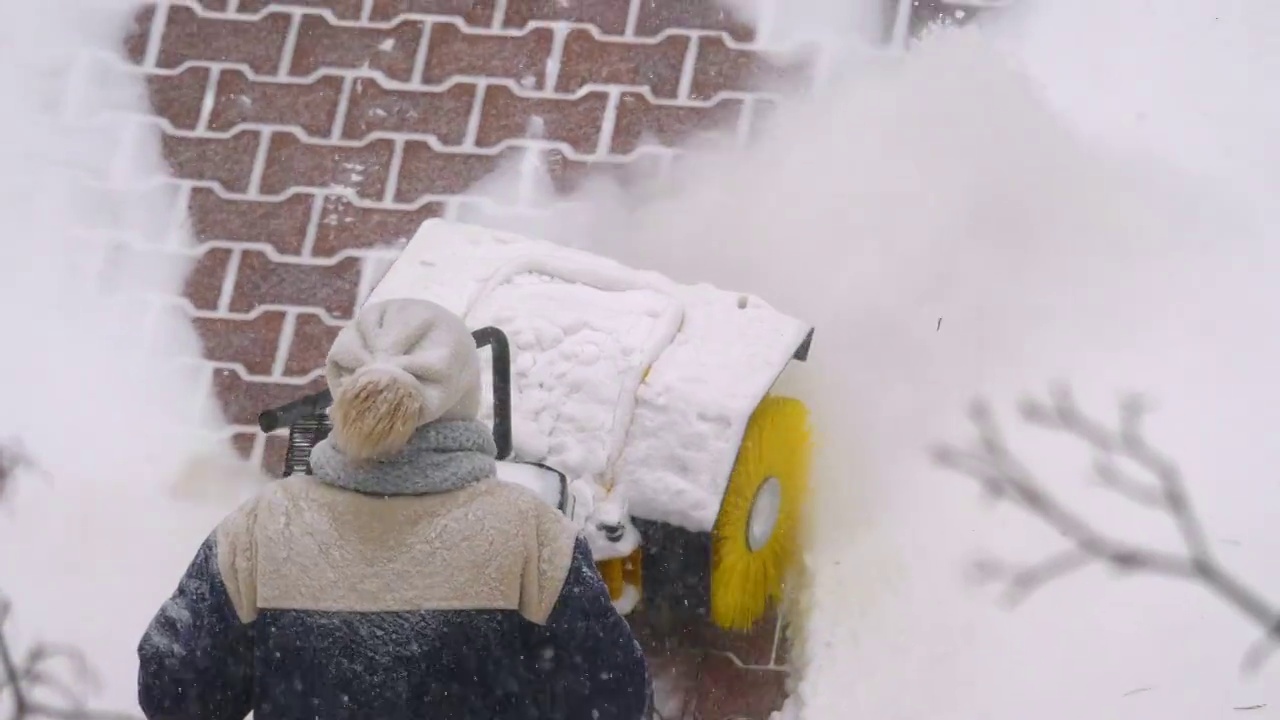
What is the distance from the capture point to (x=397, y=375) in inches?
65.1

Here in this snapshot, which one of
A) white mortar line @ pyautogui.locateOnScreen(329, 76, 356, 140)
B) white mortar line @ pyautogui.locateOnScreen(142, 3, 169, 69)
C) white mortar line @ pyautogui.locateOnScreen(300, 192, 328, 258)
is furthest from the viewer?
white mortar line @ pyautogui.locateOnScreen(142, 3, 169, 69)

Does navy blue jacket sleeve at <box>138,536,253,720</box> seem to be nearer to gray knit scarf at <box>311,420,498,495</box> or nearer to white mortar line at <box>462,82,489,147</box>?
gray knit scarf at <box>311,420,498,495</box>

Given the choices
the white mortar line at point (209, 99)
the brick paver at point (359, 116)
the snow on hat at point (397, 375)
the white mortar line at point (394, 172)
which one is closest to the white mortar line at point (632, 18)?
the brick paver at point (359, 116)

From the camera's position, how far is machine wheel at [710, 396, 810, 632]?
8.30 feet

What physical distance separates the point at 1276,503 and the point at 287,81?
2157 millimetres

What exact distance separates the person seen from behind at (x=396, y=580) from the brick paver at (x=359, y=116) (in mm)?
1391

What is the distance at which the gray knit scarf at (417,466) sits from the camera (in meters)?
1.69

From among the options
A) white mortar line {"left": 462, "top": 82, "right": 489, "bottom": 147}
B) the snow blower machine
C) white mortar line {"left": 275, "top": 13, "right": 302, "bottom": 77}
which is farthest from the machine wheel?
white mortar line {"left": 275, "top": 13, "right": 302, "bottom": 77}

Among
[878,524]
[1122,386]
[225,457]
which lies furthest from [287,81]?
[1122,386]

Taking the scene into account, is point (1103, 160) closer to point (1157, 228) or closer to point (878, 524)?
point (1157, 228)

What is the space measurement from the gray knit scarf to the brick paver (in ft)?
4.73

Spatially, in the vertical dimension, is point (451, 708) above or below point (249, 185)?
below

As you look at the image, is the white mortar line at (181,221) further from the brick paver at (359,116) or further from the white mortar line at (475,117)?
the white mortar line at (475,117)

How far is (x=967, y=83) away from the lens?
331 cm
